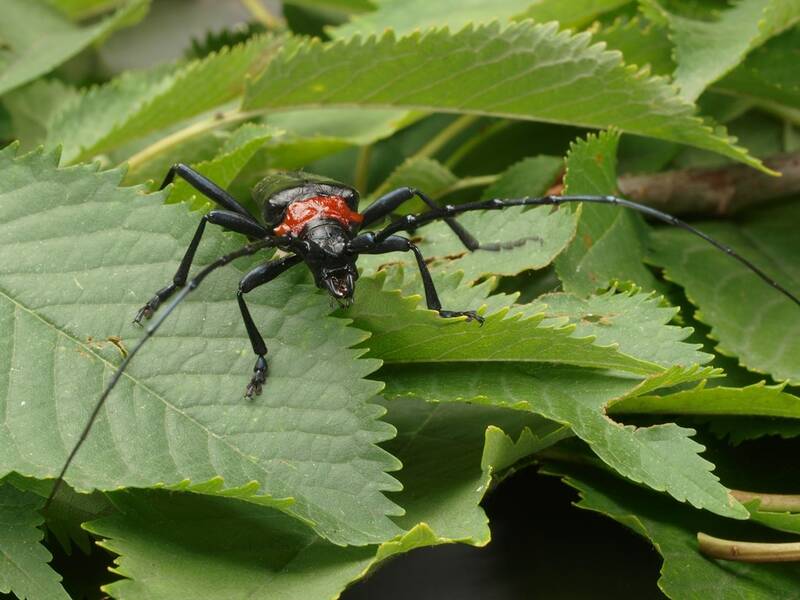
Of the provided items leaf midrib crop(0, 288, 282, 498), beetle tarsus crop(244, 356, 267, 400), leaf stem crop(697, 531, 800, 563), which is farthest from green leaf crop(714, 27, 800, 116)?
leaf midrib crop(0, 288, 282, 498)

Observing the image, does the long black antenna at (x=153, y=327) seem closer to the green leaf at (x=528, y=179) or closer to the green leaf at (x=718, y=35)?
the green leaf at (x=528, y=179)

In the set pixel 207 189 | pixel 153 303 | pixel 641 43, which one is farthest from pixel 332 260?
pixel 641 43

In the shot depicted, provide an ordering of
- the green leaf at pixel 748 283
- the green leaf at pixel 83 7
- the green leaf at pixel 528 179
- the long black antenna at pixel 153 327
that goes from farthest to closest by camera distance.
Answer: the green leaf at pixel 83 7 → the green leaf at pixel 528 179 → the green leaf at pixel 748 283 → the long black antenna at pixel 153 327

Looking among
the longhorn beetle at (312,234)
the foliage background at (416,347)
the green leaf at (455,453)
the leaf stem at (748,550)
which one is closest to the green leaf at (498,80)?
the foliage background at (416,347)

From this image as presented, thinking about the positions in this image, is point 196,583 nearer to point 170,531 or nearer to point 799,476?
point 170,531

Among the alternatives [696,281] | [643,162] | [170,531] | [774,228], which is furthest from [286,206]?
[774,228]

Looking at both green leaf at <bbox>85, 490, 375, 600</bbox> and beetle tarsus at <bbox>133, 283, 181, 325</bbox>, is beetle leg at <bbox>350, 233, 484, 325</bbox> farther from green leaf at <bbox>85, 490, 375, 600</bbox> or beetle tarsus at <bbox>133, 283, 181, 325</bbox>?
green leaf at <bbox>85, 490, 375, 600</bbox>
